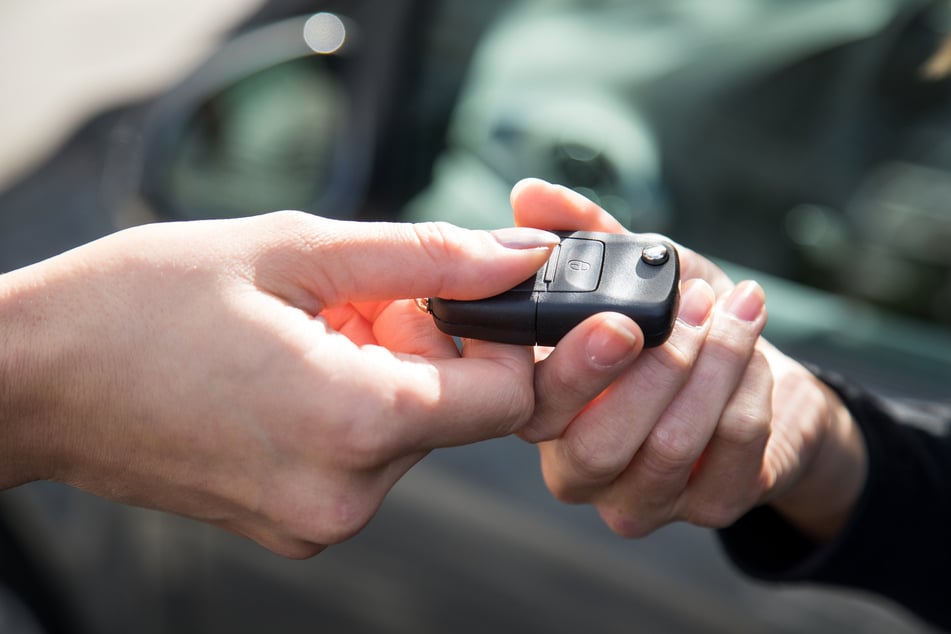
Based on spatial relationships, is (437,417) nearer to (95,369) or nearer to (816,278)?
(95,369)

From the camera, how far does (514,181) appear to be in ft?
7.39

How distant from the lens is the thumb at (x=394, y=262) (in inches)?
51.2

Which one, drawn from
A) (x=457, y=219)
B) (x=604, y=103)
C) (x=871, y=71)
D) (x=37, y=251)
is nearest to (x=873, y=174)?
(x=871, y=71)

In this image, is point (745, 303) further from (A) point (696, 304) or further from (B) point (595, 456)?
(B) point (595, 456)

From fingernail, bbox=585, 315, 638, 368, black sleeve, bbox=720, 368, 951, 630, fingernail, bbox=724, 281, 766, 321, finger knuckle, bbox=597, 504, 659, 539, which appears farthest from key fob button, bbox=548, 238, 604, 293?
black sleeve, bbox=720, 368, 951, 630

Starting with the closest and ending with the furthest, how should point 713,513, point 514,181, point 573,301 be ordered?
point 573,301
point 713,513
point 514,181

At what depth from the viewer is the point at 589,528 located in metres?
1.95

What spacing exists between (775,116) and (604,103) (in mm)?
407

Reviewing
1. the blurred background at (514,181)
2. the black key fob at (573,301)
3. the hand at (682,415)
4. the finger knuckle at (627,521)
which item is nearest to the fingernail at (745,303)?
the hand at (682,415)

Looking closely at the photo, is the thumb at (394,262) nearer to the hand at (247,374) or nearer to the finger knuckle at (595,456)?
the hand at (247,374)

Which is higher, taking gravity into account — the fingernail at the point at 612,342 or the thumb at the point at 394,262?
the thumb at the point at 394,262

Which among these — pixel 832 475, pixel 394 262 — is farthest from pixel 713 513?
pixel 394 262

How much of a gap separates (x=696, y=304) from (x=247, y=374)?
67 centimetres

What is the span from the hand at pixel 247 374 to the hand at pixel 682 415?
0.40 feet
